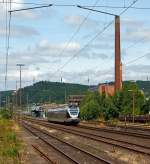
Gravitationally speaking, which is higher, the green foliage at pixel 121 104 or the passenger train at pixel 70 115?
the green foliage at pixel 121 104

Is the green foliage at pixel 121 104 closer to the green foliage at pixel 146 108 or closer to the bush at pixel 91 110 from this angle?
the bush at pixel 91 110

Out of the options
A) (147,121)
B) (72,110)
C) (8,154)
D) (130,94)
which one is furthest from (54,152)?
(130,94)

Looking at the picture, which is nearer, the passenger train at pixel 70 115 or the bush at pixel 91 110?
the passenger train at pixel 70 115

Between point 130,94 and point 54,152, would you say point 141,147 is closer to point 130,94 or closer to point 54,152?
point 54,152

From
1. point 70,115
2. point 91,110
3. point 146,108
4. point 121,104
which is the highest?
point 121,104

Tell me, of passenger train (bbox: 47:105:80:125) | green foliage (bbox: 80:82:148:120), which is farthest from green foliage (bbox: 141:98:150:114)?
passenger train (bbox: 47:105:80:125)

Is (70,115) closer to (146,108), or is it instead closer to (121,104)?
(121,104)

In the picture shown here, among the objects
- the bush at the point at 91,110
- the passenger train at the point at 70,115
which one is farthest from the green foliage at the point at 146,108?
the bush at the point at 91,110

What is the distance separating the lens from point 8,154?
24953mm

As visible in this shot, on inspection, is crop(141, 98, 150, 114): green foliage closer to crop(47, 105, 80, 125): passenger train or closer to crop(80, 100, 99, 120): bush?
crop(47, 105, 80, 125): passenger train

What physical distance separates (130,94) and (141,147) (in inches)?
2131

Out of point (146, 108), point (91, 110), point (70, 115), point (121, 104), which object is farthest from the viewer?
point (91, 110)

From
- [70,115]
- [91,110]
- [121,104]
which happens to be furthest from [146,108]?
[91,110]

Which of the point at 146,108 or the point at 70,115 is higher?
the point at 146,108
